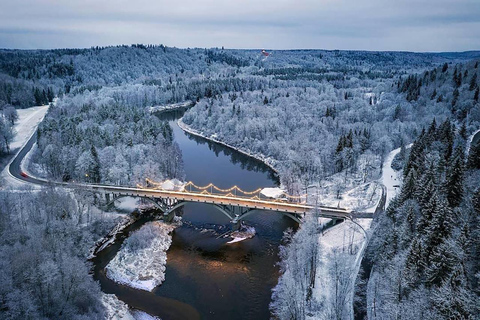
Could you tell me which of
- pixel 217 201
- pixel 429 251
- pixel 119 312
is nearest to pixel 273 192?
pixel 217 201

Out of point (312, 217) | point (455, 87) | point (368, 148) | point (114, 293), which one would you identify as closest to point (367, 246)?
point (312, 217)

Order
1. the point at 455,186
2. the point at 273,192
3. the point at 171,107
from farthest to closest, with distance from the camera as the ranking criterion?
the point at 171,107 < the point at 273,192 < the point at 455,186

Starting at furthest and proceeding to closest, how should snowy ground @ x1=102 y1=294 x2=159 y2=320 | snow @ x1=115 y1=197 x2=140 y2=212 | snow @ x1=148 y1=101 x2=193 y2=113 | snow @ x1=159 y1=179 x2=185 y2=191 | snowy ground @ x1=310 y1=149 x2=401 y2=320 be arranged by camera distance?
snow @ x1=148 y1=101 x2=193 y2=113
snow @ x1=159 y1=179 x2=185 y2=191
snow @ x1=115 y1=197 x2=140 y2=212
snowy ground @ x1=310 y1=149 x2=401 y2=320
snowy ground @ x1=102 y1=294 x2=159 y2=320

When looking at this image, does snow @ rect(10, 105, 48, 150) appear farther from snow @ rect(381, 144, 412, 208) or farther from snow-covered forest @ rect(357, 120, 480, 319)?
snow-covered forest @ rect(357, 120, 480, 319)

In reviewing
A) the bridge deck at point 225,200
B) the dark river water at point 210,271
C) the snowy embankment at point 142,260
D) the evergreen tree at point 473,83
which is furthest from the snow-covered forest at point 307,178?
the snowy embankment at point 142,260

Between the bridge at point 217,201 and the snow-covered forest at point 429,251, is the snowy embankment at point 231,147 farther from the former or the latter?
the snow-covered forest at point 429,251

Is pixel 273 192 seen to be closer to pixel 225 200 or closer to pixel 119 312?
pixel 225 200

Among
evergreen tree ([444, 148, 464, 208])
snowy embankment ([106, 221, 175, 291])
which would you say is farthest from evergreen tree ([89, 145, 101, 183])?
evergreen tree ([444, 148, 464, 208])
